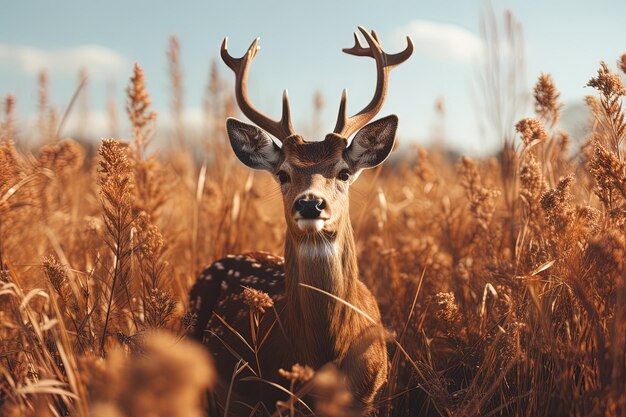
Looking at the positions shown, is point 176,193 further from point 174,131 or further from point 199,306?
point 199,306

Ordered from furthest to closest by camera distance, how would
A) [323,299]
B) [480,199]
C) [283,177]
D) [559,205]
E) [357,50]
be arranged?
[357,50] → [480,199] → [283,177] → [323,299] → [559,205]

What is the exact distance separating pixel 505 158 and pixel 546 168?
1.28 ft

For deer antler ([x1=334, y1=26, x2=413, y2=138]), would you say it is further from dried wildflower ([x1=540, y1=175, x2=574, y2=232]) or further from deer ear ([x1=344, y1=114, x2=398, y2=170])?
dried wildflower ([x1=540, y1=175, x2=574, y2=232])

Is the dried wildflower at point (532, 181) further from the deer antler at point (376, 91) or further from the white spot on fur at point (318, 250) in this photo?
the white spot on fur at point (318, 250)

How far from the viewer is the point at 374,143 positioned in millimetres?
3494

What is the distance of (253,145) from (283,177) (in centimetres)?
44

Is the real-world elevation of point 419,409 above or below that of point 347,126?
below

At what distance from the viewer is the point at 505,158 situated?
402cm

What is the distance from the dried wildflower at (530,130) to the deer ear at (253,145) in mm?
1441

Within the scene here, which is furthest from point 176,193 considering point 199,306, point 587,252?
point 587,252

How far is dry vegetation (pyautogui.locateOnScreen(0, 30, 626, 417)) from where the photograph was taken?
6.10 feet

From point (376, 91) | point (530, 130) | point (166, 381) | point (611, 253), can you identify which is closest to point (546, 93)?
point (530, 130)

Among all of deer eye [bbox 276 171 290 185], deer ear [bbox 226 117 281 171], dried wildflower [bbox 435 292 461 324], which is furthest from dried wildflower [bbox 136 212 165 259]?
dried wildflower [bbox 435 292 461 324]

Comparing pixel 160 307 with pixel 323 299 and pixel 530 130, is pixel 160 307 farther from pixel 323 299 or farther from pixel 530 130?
pixel 530 130
